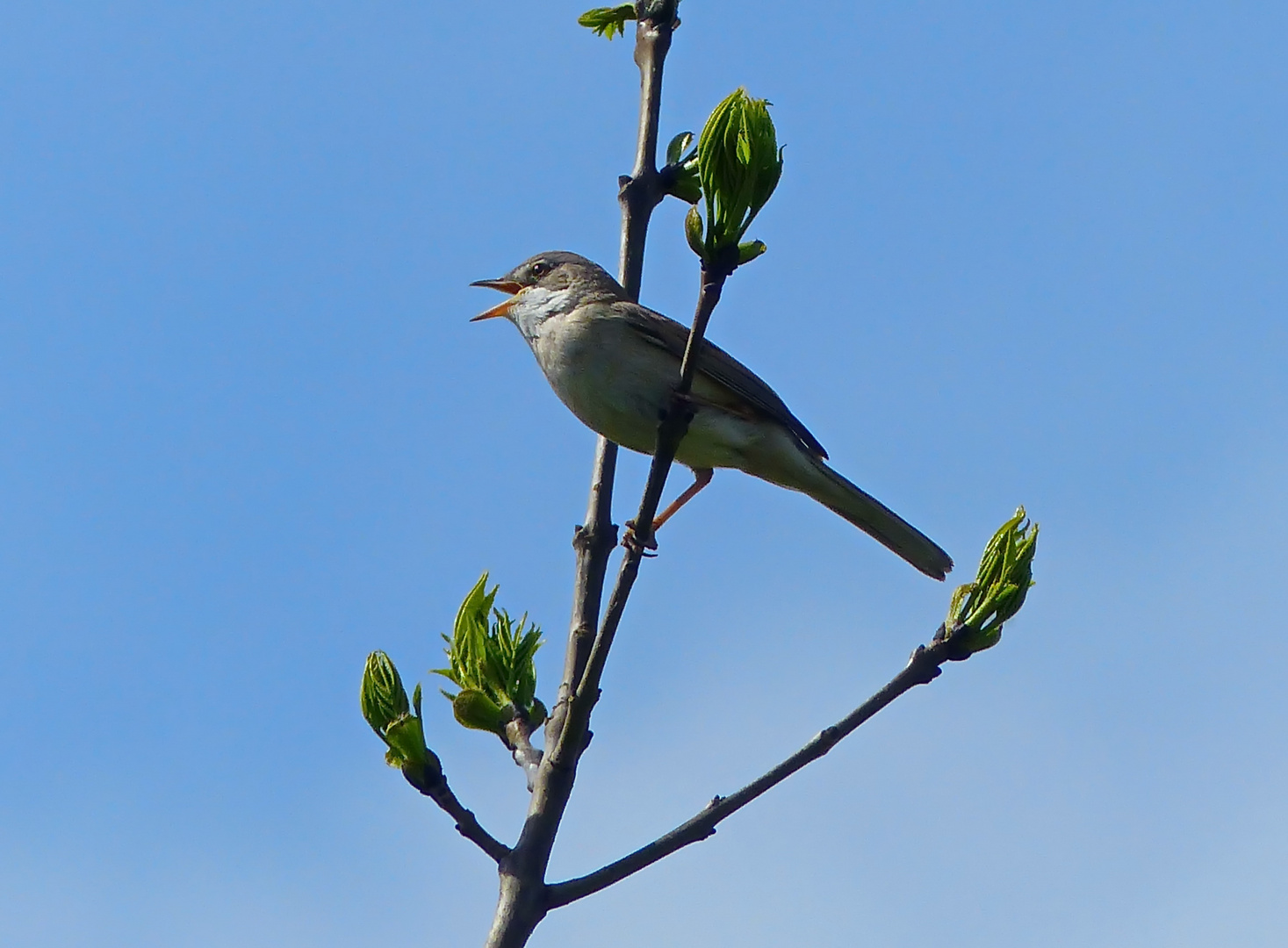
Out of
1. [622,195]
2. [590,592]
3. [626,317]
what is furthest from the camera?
[626,317]

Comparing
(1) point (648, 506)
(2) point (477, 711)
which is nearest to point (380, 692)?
(2) point (477, 711)

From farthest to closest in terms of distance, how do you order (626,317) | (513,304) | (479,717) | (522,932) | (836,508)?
(513,304), (836,508), (626,317), (479,717), (522,932)

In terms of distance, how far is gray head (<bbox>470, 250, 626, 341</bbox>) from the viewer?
6457mm

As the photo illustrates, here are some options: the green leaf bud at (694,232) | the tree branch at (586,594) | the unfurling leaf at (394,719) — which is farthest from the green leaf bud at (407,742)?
the green leaf bud at (694,232)

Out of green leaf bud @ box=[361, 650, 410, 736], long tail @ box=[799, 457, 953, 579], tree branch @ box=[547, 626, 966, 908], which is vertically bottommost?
tree branch @ box=[547, 626, 966, 908]

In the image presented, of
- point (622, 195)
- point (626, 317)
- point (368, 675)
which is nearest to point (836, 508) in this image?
point (626, 317)

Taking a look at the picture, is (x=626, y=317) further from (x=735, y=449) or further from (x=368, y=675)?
(x=368, y=675)

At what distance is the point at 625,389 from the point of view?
5.66 metres

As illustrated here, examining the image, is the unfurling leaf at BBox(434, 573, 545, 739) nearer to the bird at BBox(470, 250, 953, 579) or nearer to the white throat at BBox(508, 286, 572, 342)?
the bird at BBox(470, 250, 953, 579)

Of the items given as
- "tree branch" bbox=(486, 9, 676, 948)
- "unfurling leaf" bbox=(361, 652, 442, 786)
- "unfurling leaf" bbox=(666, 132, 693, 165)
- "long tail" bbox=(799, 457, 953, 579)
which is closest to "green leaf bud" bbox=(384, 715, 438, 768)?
"unfurling leaf" bbox=(361, 652, 442, 786)

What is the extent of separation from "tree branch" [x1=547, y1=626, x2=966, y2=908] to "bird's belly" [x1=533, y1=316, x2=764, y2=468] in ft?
8.79

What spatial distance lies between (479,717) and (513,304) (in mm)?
3643

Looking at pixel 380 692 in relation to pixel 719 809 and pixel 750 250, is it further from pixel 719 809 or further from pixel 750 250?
pixel 750 250

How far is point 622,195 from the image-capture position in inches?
166
